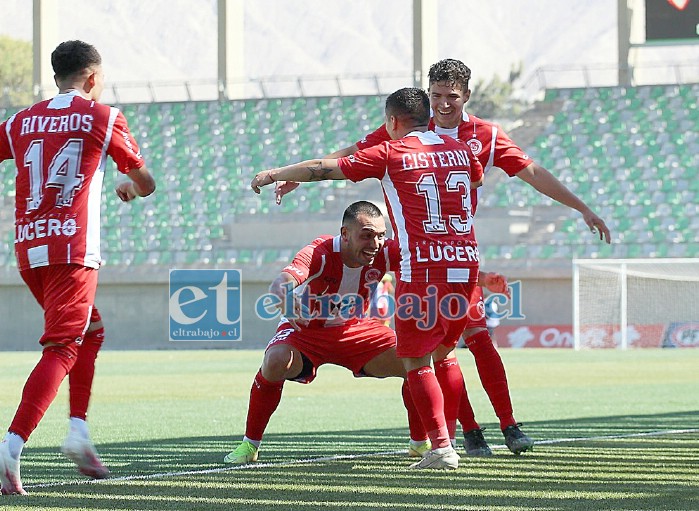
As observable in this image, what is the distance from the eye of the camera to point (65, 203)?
5199 mm

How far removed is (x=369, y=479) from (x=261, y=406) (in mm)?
1031

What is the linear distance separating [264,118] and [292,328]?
88.7ft

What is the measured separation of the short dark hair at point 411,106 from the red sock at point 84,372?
1.83m

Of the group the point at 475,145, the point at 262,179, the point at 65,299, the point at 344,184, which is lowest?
the point at 65,299

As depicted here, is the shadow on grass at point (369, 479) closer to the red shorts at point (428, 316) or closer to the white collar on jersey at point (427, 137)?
the red shorts at point (428, 316)

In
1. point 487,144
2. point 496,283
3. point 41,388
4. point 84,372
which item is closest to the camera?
point 41,388

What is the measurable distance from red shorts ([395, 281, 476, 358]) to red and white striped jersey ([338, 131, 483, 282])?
5 cm

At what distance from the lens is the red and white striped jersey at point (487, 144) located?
6492mm

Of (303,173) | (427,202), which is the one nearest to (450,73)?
(427,202)

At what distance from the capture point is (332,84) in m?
32.1

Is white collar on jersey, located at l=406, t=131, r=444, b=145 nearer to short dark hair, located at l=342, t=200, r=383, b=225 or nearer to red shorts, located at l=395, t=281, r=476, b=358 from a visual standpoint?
short dark hair, located at l=342, t=200, r=383, b=225

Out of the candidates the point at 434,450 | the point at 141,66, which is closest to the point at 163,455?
the point at 434,450

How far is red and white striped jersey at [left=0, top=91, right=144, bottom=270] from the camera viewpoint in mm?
5141

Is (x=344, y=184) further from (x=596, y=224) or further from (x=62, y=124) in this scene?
(x=62, y=124)
